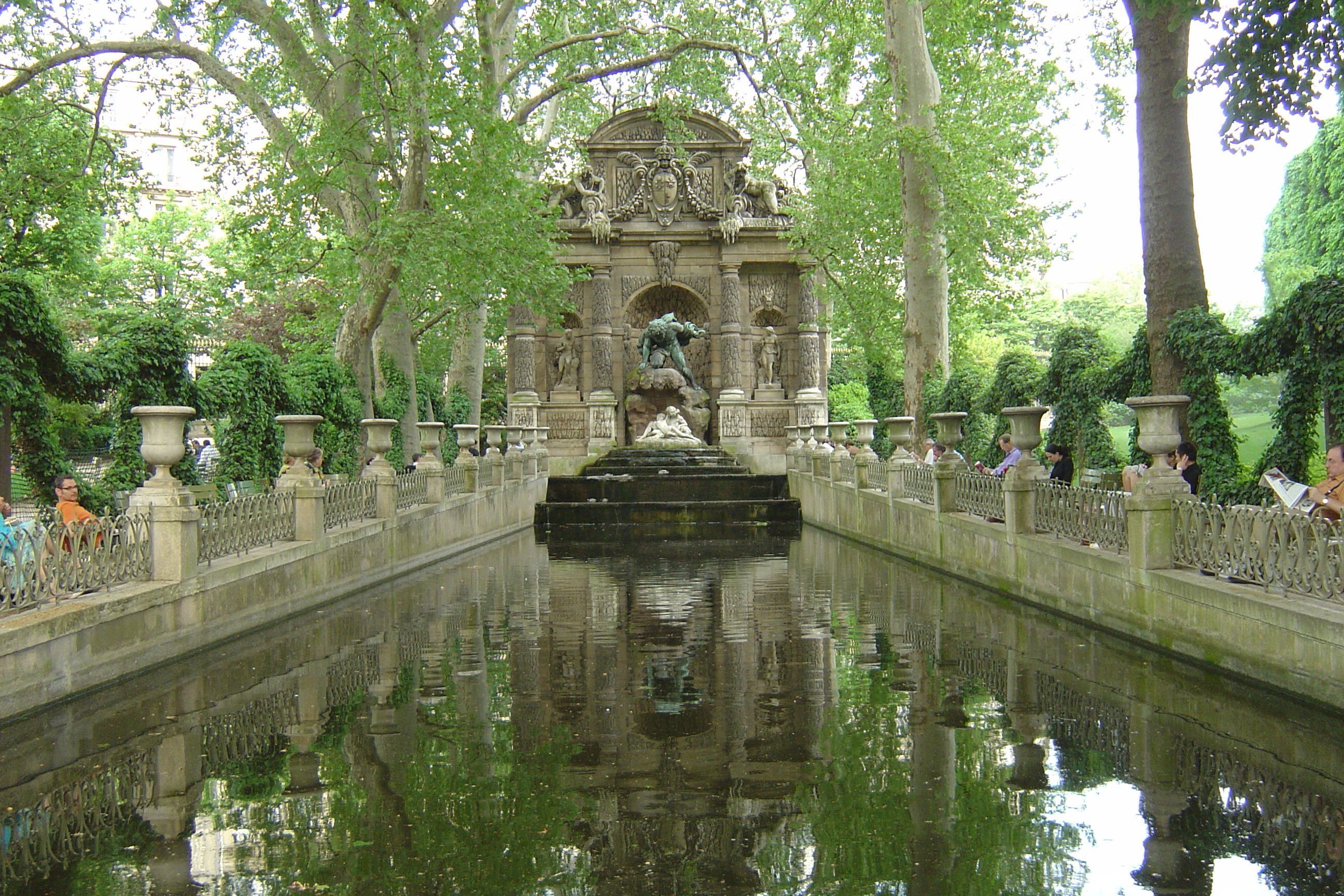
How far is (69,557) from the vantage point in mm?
7984

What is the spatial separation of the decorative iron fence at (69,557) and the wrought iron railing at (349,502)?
377cm

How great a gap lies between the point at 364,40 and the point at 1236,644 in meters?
16.0

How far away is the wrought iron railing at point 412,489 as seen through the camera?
623 inches

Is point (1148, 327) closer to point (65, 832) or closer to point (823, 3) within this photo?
point (65, 832)

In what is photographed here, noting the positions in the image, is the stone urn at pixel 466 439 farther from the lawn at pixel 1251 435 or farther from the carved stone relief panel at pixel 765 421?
the carved stone relief panel at pixel 765 421

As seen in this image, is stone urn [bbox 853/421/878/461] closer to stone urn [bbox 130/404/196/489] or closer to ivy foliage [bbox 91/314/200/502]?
ivy foliage [bbox 91/314/200/502]

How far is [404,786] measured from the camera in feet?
18.6

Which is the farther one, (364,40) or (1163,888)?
(364,40)

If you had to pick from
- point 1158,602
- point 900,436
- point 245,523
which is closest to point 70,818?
point 245,523

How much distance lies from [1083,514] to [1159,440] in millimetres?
1546

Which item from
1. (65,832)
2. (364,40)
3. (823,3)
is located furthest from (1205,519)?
(823,3)

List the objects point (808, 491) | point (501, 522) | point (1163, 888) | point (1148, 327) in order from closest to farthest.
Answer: point (1163, 888) → point (1148, 327) → point (501, 522) → point (808, 491)

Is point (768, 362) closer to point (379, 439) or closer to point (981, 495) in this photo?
point (379, 439)

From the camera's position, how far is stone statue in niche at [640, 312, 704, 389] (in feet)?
104
